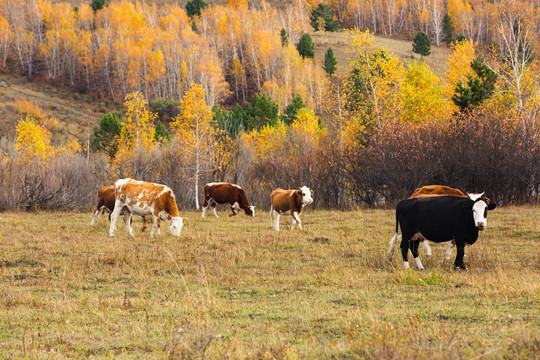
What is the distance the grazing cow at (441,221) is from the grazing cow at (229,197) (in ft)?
45.8

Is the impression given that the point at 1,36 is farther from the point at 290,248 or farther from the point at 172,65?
the point at 290,248

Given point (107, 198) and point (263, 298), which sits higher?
point (107, 198)

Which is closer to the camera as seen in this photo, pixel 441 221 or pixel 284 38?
pixel 441 221

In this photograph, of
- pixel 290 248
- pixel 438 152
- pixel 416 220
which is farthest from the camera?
pixel 438 152

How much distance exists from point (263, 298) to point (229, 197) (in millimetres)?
16811

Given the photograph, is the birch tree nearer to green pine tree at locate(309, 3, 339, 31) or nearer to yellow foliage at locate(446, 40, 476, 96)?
yellow foliage at locate(446, 40, 476, 96)

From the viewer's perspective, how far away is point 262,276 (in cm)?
1075

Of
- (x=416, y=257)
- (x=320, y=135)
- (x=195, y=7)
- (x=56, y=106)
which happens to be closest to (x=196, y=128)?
(x=320, y=135)

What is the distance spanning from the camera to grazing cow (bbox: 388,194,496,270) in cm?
1097

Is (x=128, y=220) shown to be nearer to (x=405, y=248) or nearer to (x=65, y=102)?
(x=405, y=248)

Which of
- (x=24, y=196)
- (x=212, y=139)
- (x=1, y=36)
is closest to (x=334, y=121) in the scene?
(x=212, y=139)

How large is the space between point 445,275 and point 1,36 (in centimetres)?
11771

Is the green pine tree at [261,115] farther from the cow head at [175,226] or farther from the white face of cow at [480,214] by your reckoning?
the white face of cow at [480,214]

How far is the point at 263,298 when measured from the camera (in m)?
8.81
